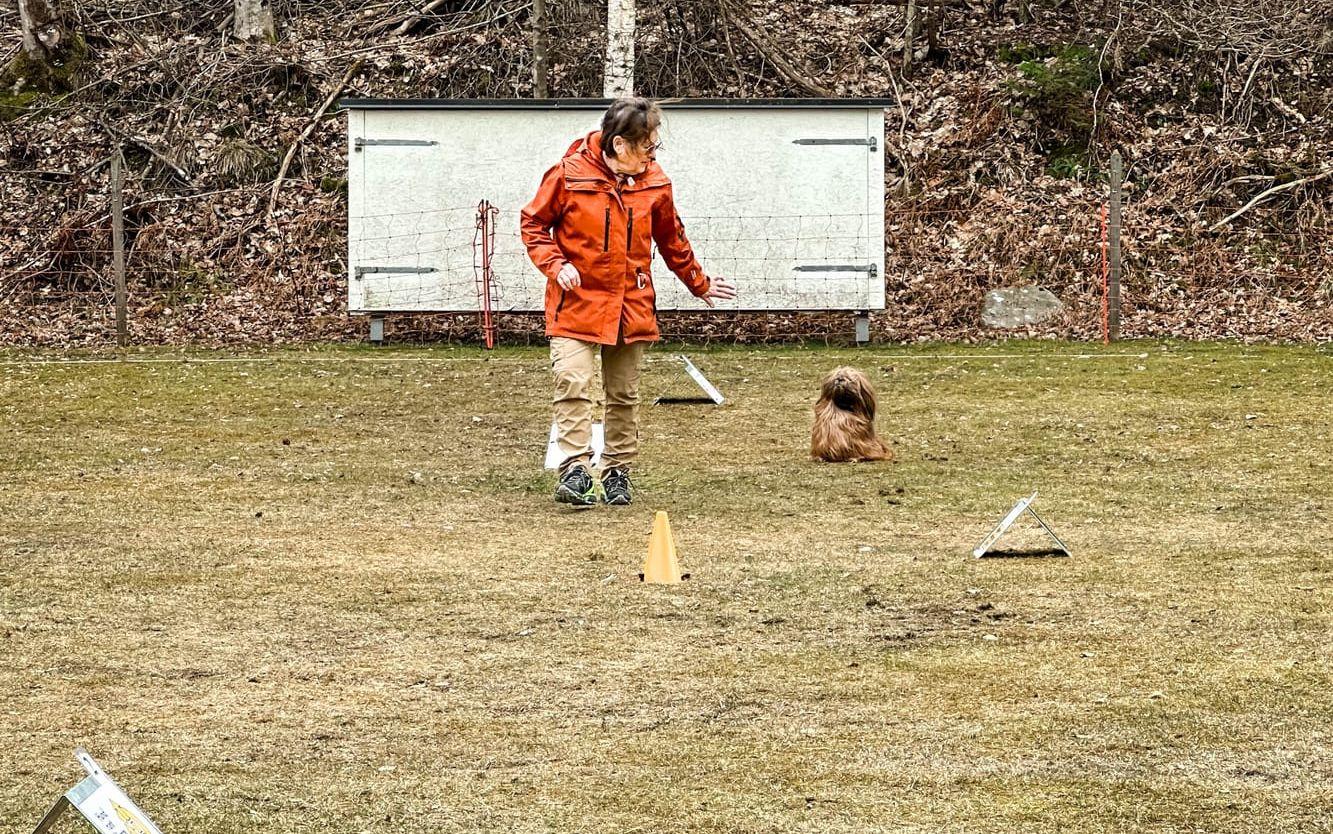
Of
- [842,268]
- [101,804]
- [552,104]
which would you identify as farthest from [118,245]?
[101,804]

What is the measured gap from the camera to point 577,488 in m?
8.12

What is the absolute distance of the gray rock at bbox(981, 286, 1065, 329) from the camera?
59.5 feet

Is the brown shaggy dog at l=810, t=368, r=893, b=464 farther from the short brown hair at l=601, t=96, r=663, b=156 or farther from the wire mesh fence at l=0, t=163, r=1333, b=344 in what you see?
the wire mesh fence at l=0, t=163, r=1333, b=344

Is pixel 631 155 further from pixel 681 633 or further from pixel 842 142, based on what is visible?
pixel 842 142

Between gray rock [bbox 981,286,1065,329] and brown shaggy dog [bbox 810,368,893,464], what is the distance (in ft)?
29.2

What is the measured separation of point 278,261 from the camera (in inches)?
786

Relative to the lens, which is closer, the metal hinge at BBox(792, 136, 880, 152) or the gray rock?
the metal hinge at BBox(792, 136, 880, 152)

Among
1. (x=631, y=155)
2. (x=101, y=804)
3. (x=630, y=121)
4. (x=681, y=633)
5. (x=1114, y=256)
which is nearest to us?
(x=101, y=804)

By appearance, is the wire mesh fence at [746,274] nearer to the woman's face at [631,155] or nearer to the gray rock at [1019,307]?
the gray rock at [1019,307]

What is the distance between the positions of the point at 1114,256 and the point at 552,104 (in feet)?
18.0

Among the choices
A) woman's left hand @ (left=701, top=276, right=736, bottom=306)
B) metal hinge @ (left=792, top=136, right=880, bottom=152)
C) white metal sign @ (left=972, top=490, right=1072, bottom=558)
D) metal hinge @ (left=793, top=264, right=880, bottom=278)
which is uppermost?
metal hinge @ (left=792, top=136, right=880, bottom=152)

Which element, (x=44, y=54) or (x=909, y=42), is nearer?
(x=44, y=54)

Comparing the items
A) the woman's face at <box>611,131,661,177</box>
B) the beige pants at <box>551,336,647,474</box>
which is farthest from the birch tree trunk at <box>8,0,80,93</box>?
the woman's face at <box>611,131,661,177</box>

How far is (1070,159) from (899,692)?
17585 mm
